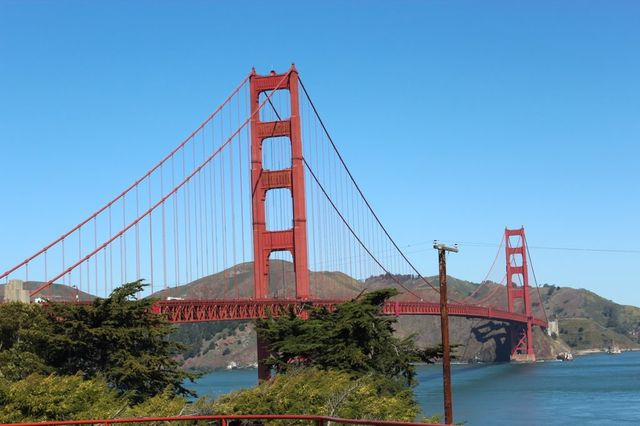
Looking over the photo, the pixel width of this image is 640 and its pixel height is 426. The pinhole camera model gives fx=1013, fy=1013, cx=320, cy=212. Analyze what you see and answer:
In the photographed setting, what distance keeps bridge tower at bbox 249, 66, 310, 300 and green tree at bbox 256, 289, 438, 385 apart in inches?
557

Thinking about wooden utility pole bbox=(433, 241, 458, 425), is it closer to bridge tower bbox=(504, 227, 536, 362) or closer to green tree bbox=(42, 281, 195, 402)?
green tree bbox=(42, 281, 195, 402)

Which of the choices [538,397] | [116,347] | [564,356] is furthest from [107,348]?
[564,356]

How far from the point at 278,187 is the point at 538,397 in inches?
1096

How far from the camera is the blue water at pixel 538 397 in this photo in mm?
56750

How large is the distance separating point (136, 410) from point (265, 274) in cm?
2956

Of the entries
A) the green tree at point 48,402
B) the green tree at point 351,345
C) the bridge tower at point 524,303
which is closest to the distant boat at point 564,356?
the bridge tower at point 524,303

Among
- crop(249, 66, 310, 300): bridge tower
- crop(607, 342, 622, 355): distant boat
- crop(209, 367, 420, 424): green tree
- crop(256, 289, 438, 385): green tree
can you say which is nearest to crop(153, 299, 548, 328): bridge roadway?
crop(249, 66, 310, 300): bridge tower

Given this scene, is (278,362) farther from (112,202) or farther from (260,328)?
(112,202)

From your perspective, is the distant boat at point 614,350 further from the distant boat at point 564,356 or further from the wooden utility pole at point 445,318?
the wooden utility pole at point 445,318

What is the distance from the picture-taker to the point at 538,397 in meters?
73.6

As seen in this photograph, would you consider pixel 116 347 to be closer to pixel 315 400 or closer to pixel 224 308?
pixel 315 400

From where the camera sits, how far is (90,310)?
36031 mm

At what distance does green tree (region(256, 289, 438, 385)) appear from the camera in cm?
3991

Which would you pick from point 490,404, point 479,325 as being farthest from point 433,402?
point 479,325
